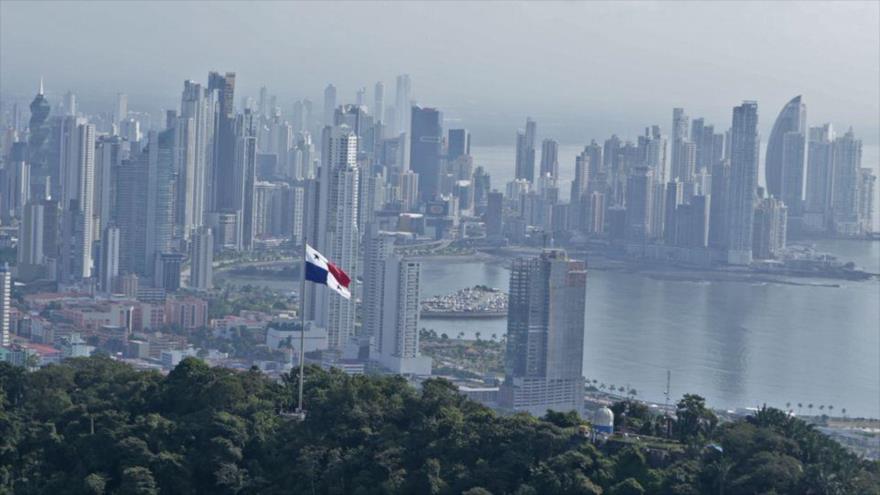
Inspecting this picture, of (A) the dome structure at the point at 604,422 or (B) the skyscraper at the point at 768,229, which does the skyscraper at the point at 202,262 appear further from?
(A) the dome structure at the point at 604,422

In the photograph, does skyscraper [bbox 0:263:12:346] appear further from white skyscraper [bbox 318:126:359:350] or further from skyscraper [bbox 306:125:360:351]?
white skyscraper [bbox 318:126:359:350]

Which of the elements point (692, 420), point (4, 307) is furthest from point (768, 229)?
point (692, 420)

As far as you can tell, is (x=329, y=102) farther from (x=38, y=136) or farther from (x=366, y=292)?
(x=366, y=292)

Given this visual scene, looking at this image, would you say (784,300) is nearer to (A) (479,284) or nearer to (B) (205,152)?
(A) (479,284)

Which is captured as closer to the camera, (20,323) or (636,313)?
(20,323)

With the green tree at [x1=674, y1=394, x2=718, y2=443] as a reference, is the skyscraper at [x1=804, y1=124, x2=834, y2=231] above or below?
above

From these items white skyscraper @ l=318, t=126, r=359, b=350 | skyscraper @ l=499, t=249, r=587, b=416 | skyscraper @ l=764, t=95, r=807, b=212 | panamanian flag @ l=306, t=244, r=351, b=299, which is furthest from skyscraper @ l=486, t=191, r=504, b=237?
panamanian flag @ l=306, t=244, r=351, b=299

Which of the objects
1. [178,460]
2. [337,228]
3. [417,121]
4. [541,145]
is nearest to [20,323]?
[337,228]
